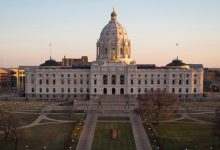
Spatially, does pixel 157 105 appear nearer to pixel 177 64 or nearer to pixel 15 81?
pixel 177 64

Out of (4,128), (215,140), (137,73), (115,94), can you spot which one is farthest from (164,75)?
(4,128)

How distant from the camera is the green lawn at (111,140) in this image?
58719 mm

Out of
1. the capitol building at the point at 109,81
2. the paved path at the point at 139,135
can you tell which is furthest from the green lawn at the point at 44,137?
the capitol building at the point at 109,81

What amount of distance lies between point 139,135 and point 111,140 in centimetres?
647

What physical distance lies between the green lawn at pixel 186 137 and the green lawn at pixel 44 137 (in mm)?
17963

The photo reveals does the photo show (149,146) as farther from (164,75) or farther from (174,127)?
(164,75)

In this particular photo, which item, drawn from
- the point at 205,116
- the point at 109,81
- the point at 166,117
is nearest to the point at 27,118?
the point at 166,117

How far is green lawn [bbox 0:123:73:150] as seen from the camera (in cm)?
5884

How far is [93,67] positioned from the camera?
133 metres

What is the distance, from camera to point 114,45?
147250mm

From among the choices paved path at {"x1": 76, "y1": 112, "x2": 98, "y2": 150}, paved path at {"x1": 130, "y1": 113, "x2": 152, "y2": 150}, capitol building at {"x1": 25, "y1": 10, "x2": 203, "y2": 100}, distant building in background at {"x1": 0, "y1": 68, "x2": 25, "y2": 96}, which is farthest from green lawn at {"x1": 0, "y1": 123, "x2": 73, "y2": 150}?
distant building in background at {"x1": 0, "y1": 68, "x2": 25, "y2": 96}

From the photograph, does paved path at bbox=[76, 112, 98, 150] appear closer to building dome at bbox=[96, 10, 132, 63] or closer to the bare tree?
the bare tree

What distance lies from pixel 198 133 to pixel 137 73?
68250 millimetres

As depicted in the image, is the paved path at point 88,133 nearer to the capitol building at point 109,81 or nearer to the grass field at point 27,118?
the grass field at point 27,118
